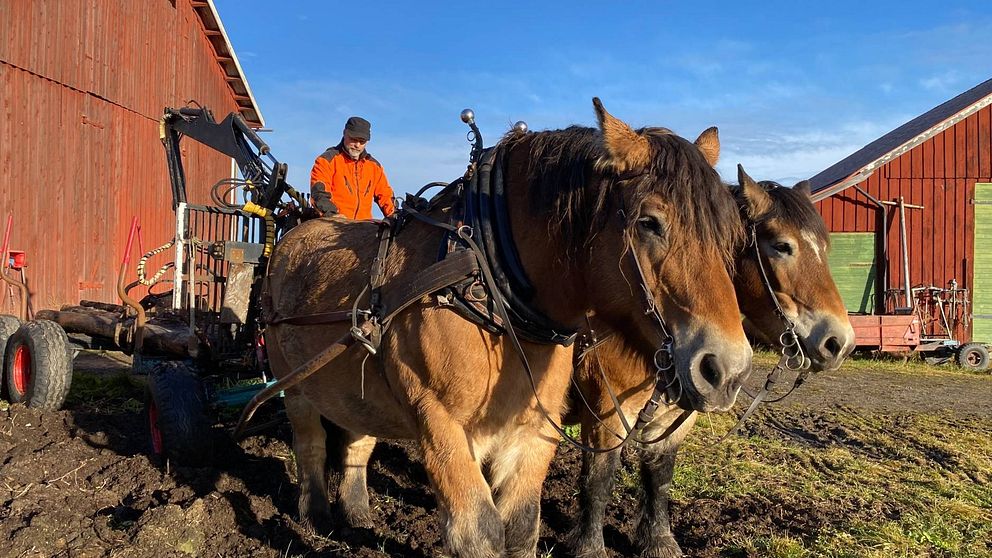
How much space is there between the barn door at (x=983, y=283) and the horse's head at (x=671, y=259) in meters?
15.5

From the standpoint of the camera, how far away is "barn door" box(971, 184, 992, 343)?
1523 cm

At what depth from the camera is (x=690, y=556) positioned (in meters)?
4.21

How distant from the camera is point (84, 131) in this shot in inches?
510

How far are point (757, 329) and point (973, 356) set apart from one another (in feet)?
38.8

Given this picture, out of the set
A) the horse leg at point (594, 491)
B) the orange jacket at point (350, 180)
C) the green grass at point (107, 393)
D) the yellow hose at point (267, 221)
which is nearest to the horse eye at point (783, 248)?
the horse leg at point (594, 491)

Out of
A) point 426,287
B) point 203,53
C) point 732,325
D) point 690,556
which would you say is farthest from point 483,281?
point 203,53

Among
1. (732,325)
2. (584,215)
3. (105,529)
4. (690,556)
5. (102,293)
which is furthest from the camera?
(102,293)

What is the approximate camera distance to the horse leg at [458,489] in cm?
274

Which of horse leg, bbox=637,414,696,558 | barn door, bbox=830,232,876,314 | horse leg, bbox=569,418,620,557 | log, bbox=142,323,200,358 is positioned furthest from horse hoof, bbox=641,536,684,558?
barn door, bbox=830,232,876,314

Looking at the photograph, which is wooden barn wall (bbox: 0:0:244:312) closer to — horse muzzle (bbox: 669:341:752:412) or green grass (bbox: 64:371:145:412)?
green grass (bbox: 64:371:145:412)

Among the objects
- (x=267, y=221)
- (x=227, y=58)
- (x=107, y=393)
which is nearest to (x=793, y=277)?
(x=267, y=221)

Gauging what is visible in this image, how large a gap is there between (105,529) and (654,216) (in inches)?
121

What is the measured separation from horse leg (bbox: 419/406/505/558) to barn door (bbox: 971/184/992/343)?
1581cm

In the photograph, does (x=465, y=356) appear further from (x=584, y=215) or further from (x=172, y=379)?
(x=172, y=379)
